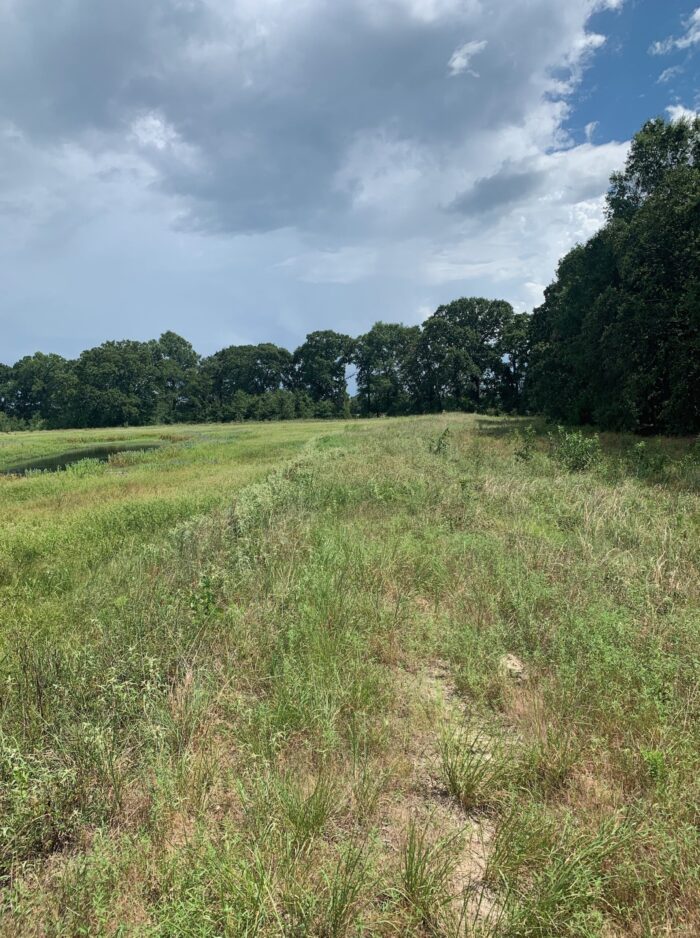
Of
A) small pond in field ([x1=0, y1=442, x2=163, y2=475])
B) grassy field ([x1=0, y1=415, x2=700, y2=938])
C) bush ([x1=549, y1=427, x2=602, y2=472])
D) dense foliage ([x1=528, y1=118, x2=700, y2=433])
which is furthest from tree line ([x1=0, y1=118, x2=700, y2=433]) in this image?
small pond in field ([x1=0, y1=442, x2=163, y2=475])

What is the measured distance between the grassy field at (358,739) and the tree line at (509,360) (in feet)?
63.1

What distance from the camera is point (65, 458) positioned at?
36062 millimetres

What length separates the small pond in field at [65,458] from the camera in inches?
1141

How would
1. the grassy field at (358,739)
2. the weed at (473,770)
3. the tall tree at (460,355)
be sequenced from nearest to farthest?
1. the grassy field at (358,739)
2. the weed at (473,770)
3. the tall tree at (460,355)

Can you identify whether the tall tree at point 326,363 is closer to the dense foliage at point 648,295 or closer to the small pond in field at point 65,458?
the small pond in field at point 65,458

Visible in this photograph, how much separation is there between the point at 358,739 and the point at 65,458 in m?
40.0

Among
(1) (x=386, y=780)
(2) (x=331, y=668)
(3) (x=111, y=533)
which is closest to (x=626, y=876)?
(1) (x=386, y=780)

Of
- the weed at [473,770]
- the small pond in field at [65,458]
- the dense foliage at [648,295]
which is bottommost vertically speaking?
the weed at [473,770]

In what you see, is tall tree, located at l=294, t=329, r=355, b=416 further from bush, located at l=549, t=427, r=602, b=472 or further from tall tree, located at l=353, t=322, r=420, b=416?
bush, located at l=549, t=427, r=602, b=472

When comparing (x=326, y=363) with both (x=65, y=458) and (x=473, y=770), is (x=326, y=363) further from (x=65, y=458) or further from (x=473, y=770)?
(x=473, y=770)

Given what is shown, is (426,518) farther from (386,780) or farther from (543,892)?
(543,892)

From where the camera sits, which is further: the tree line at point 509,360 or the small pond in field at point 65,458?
the small pond in field at point 65,458

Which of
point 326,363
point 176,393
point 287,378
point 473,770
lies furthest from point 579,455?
point 176,393

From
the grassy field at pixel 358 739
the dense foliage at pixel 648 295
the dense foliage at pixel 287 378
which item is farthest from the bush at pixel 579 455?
the dense foliage at pixel 287 378
